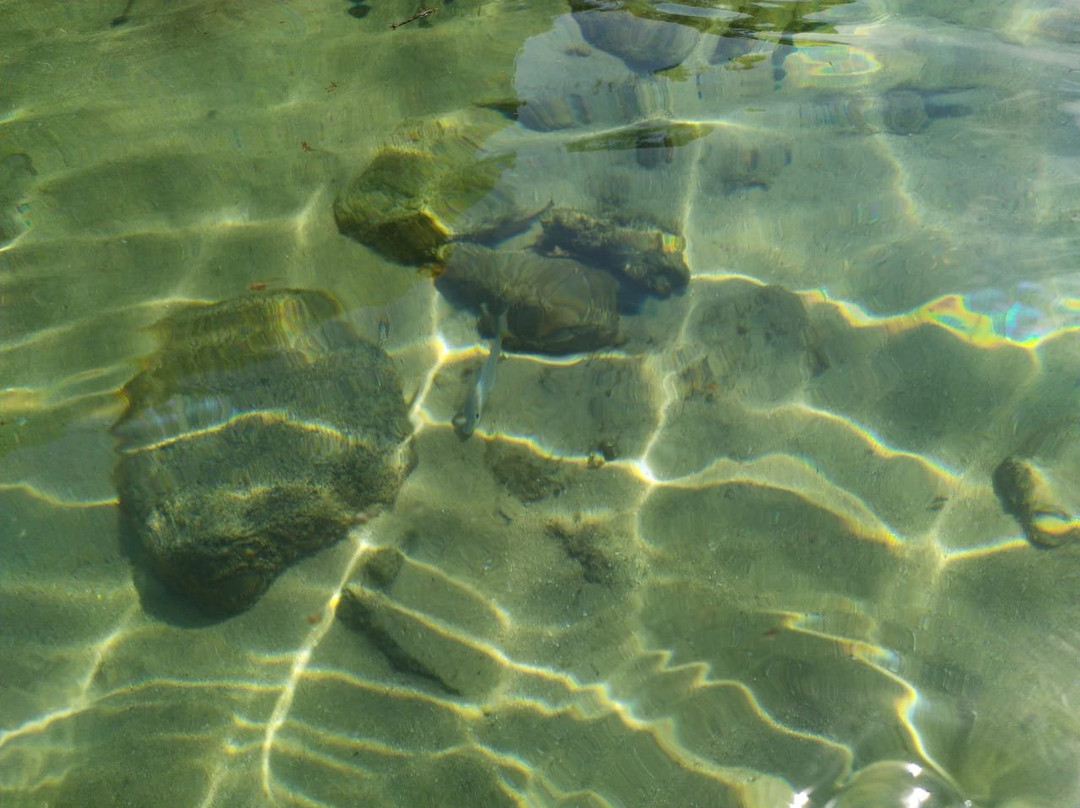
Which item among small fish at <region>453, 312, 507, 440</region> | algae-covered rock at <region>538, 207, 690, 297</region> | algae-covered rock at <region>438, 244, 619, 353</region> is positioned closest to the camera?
small fish at <region>453, 312, 507, 440</region>

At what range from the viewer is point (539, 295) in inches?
155

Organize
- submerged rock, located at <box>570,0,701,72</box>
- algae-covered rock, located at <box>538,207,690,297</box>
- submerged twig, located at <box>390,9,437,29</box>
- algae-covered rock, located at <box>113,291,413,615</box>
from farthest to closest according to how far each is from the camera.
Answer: submerged twig, located at <box>390,9,437,29</box>
submerged rock, located at <box>570,0,701,72</box>
algae-covered rock, located at <box>538,207,690,297</box>
algae-covered rock, located at <box>113,291,413,615</box>

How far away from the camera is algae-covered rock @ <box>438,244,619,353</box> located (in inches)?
154

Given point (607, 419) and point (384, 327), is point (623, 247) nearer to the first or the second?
point (607, 419)

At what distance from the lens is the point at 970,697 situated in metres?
2.84

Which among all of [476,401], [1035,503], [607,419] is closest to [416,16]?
[476,401]

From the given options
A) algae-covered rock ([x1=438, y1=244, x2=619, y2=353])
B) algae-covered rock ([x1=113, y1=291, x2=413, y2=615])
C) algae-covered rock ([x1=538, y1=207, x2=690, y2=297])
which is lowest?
algae-covered rock ([x1=113, y1=291, x2=413, y2=615])

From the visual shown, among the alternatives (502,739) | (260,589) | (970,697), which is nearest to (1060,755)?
(970,697)

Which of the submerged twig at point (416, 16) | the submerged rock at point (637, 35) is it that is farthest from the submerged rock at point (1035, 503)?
the submerged twig at point (416, 16)

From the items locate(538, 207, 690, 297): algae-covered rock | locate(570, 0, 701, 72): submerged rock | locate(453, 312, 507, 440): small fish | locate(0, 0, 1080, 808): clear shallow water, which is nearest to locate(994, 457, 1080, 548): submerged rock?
locate(0, 0, 1080, 808): clear shallow water

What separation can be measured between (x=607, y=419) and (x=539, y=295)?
784mm

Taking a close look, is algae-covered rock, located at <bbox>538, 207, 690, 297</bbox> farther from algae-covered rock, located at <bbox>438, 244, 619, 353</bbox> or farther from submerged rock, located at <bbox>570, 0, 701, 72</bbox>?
submerged rock, located at <bbox>570, 0, 701, 72</bbox>

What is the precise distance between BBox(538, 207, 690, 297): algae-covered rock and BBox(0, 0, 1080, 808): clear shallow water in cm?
16

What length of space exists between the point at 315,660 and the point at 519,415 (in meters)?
1.48
